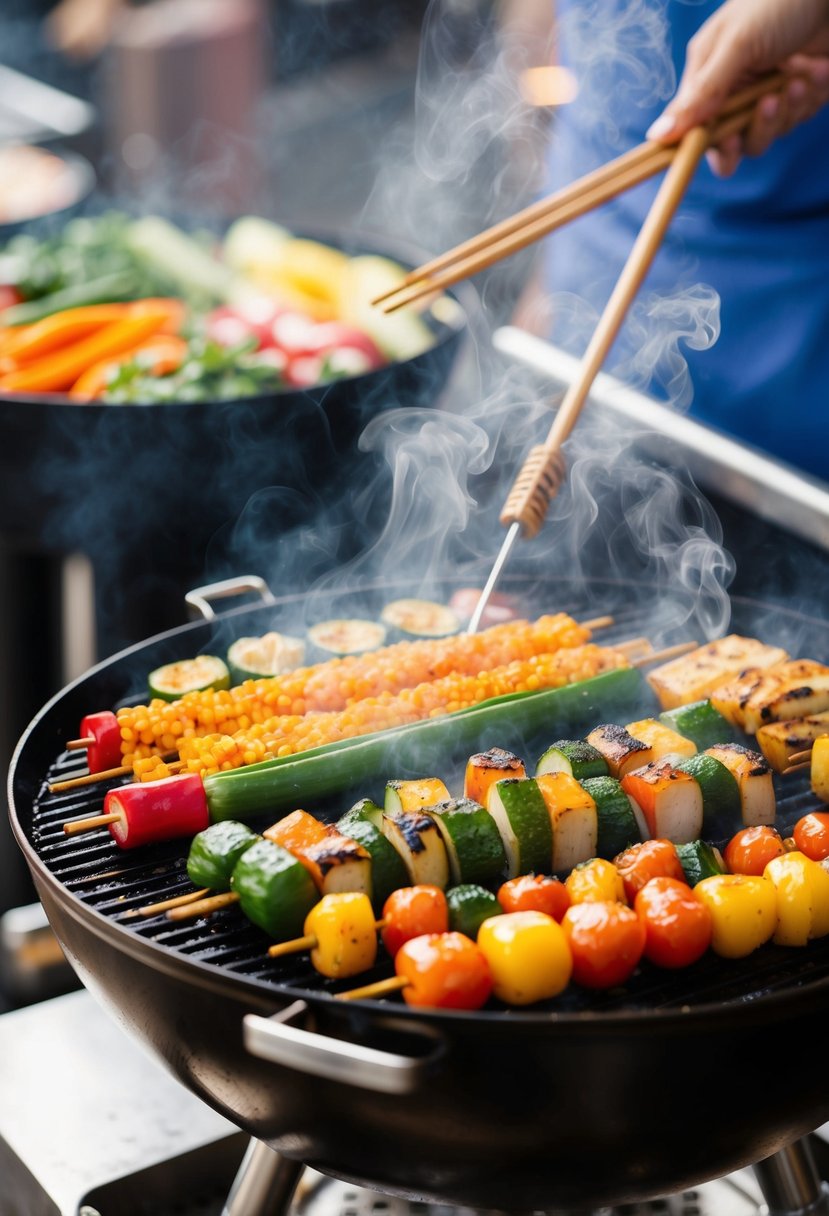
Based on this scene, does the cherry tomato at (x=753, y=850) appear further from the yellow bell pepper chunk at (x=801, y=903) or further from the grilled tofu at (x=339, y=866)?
the grilled tofu at (x=339, y=866)

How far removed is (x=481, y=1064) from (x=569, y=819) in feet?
2.20

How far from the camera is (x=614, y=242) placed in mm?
4516

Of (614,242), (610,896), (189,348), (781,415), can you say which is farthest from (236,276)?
(610,896)

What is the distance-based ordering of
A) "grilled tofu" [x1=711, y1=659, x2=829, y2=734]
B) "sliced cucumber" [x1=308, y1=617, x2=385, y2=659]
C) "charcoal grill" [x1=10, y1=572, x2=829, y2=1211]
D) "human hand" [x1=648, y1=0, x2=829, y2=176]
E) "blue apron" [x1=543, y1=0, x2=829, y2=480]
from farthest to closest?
"blue apron" [x1=543, y1=0, x2=829, y2=480] < "human hand" [x1=648, y1=0, x2=829, y2=176] < "sliced cucumber" [x1=308, y1=617, x2=385, y2=659] < "grilled tofu" [x1=711, y1=659, x2=829, y2=734] < "charcoal grill" [x1=10, y1=572, x2=829, y2=1211]

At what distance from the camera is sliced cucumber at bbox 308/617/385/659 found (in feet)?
9.96

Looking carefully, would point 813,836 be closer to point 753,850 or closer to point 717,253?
point 753,850

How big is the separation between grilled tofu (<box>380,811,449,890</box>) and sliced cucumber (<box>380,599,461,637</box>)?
2.97ft

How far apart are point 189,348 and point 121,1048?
8.74 feet

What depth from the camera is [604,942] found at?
6.61ft

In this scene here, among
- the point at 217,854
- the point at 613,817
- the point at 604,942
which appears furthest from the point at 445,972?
the point at 613,817

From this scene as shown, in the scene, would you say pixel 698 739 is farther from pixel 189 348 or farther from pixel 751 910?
pixel 189 348

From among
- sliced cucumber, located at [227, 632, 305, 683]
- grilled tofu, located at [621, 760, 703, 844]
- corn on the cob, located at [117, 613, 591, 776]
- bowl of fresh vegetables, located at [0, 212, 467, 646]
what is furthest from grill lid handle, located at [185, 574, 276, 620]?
grilled tofu, located at [621, 760, 703, 844]

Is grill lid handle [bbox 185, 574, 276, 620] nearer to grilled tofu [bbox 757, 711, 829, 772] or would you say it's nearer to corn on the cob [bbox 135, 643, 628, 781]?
corn on the cob [bbox 135, 643, 628, 781]

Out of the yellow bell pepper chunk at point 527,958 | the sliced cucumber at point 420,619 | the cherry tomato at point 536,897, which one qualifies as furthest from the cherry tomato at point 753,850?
the sliced cucumber at point 420,619
